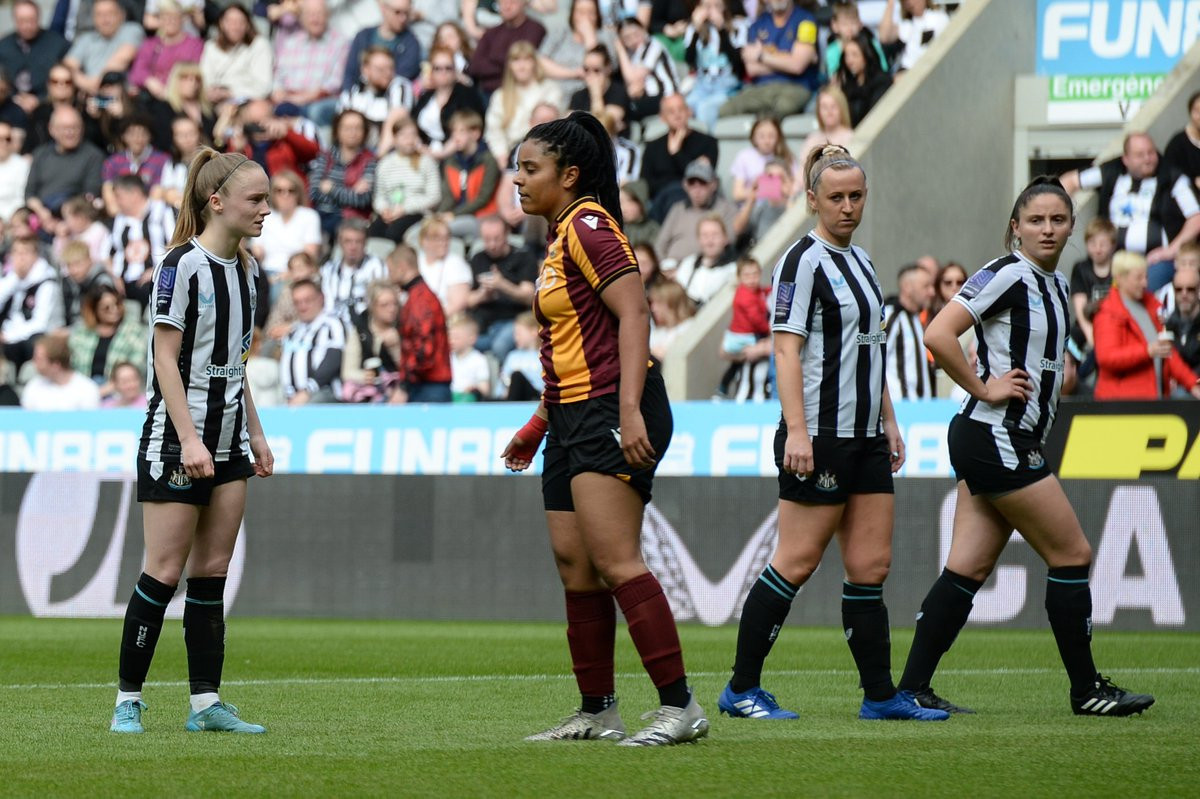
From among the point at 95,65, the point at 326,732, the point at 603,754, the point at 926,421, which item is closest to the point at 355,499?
the point at 926,421

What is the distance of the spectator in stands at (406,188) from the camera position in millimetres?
19797

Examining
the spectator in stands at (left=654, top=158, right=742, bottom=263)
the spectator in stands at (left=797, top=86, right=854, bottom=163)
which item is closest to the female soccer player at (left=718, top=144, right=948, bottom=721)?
the spectator in stands at (left=797, top=86, right=854, bottom=163)

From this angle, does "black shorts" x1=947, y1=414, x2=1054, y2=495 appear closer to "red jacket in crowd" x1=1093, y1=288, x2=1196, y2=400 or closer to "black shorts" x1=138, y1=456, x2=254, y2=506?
"black shorts" x1=138, y1=456, x2=254, y2=506

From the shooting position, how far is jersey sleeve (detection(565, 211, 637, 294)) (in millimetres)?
6180

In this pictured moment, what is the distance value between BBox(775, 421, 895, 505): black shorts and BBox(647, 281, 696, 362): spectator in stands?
8926 mm

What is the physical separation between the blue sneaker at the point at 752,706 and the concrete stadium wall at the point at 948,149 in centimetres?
954

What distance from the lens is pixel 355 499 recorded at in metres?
14.8

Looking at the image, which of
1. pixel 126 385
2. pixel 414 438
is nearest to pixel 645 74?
pixel 414 438

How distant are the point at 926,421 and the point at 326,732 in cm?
760

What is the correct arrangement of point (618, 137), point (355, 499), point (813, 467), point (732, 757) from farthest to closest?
point (618, 137) → point (355, 499) → point (813, 467) → point (732, 757)

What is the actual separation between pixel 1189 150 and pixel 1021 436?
831 cm

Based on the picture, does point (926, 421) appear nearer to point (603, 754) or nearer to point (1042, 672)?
point (1042, 672)

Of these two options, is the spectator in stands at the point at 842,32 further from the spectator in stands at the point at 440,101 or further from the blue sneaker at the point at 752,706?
the blue sneaker at the point at 752,706

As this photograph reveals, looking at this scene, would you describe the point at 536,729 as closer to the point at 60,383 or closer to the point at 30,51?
the point at 60,383
